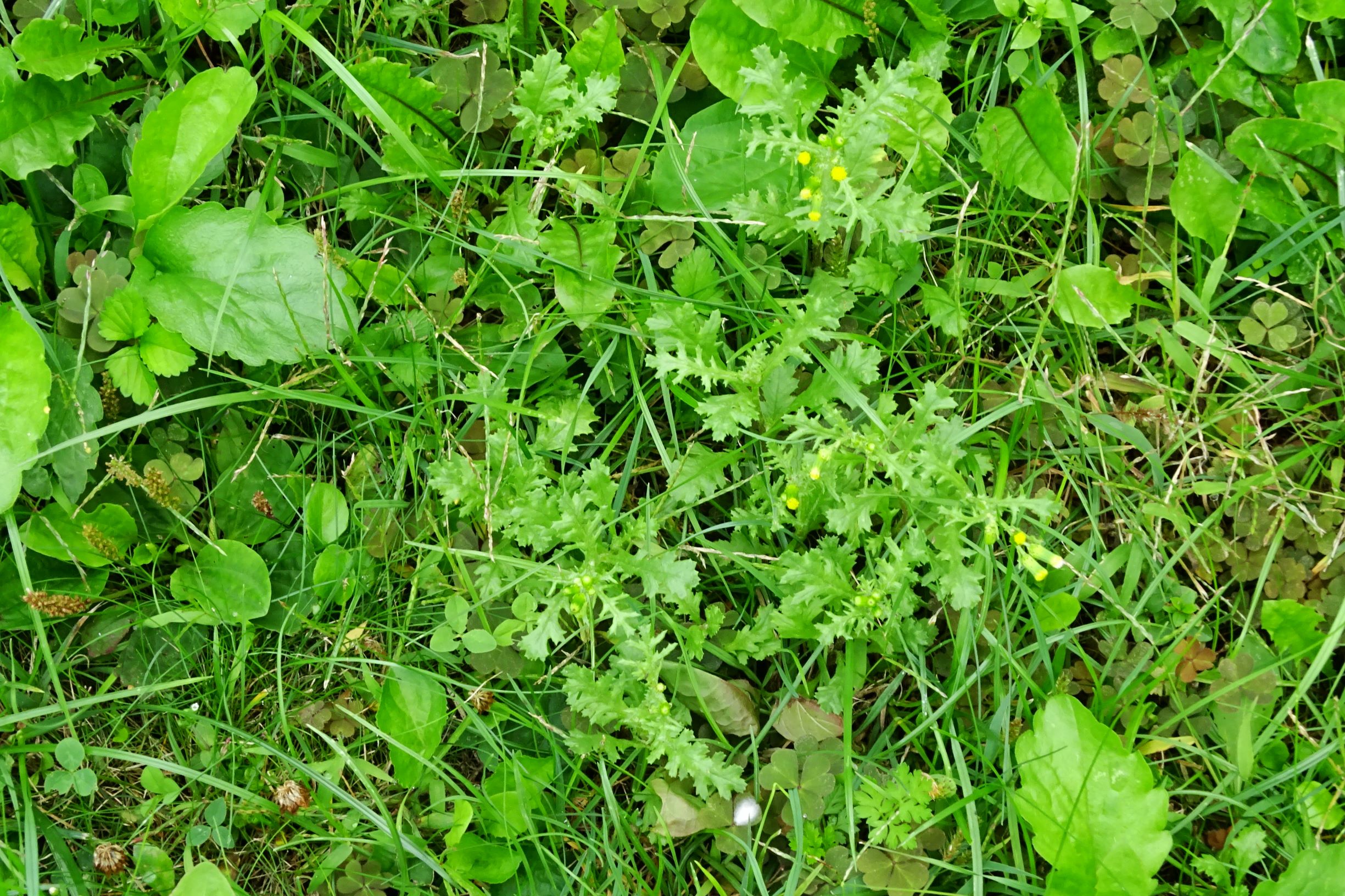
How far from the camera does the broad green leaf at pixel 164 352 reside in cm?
259

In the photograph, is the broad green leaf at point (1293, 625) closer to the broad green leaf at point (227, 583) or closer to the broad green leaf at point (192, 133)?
the broad green leaf at point (227, 583)

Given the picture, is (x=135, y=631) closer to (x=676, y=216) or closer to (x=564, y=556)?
(x=564, y=556)

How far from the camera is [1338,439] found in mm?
2648

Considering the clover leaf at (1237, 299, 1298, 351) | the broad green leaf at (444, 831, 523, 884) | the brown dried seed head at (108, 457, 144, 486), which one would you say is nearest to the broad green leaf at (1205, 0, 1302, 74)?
the clover leaf at (1237, 299, 1298, 351)

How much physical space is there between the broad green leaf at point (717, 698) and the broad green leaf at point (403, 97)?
5.09ft

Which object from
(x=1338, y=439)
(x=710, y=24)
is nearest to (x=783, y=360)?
(x=710, y=24)

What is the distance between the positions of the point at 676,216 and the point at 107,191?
152 centimetres

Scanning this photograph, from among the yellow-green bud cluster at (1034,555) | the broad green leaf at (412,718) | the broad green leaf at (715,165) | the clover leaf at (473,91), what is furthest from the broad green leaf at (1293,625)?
the clover leaf at (473,91)

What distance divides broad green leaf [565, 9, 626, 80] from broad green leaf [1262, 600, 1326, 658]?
215 centimetres

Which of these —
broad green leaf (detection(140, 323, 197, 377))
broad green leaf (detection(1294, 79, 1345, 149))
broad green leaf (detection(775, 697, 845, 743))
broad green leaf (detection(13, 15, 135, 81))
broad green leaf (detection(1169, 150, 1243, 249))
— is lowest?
broad green leaf (detection(775, 697, 845, 743))

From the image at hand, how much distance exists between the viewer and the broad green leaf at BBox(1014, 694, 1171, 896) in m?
2.36

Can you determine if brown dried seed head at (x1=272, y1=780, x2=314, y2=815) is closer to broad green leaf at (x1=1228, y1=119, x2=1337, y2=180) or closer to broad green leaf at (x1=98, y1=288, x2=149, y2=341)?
broad green leaf at (x1=98, y1=288, x2=149, y2=341)

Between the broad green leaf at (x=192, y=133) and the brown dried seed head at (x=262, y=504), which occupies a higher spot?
the broad green leaf at (x=192, y=133)

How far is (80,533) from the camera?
2627 mm
